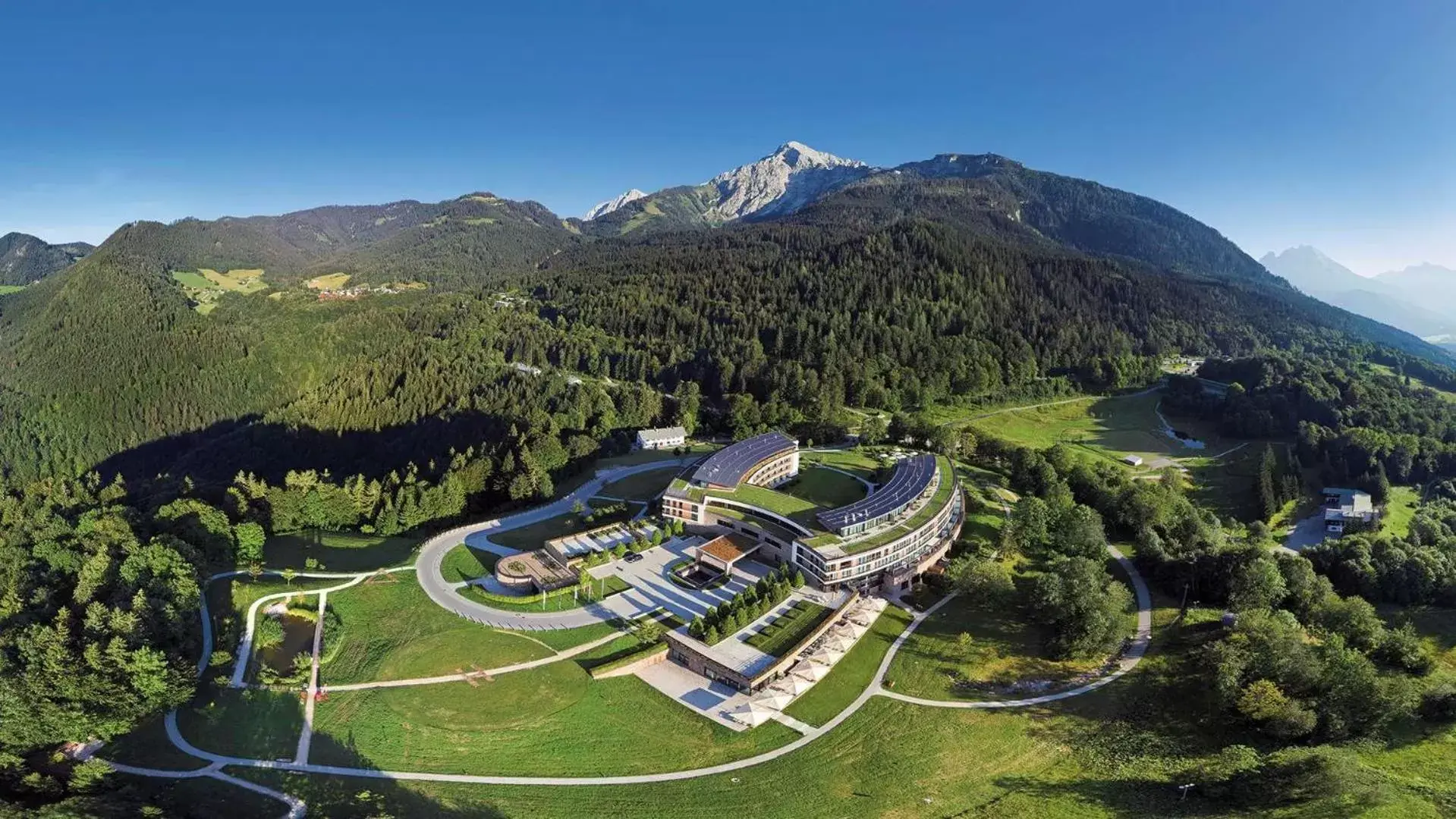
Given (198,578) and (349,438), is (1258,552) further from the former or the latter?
(349,438)

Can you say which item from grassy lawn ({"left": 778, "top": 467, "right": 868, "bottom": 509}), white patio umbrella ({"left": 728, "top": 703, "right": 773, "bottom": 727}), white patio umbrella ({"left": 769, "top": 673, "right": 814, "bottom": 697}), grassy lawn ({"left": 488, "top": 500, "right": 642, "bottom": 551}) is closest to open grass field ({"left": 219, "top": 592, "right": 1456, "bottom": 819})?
white patio umbrella ({"left": 769, "top": 673, "right": 814, "bottom": 697})

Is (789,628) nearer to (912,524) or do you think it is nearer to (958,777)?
(958,777)

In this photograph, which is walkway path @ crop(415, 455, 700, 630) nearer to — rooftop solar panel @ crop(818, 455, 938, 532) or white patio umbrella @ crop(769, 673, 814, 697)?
white patio umbrella @ crop(769, 673, 814, 697)

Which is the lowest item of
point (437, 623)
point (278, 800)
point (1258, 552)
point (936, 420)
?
point (278, 800)

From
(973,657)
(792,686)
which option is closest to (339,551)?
(792,686)

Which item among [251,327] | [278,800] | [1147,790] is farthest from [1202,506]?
[251,327]
